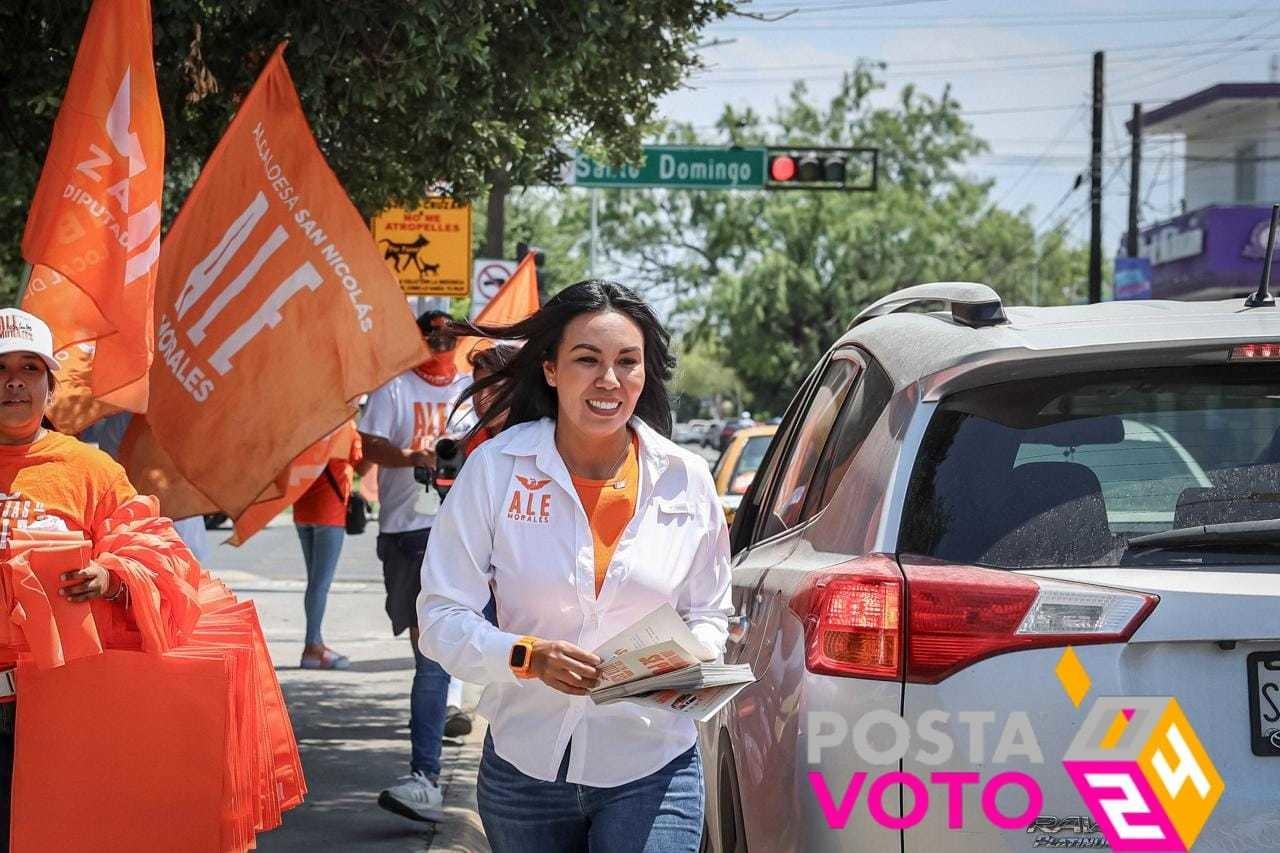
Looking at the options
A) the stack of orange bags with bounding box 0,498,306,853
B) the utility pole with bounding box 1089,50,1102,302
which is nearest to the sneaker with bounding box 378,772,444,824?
the stack of orange bags with bounding box 0,498,306,853

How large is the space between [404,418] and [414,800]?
2280mm

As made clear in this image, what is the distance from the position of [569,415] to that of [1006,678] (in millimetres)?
1036

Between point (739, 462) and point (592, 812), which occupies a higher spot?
point (592, 812)

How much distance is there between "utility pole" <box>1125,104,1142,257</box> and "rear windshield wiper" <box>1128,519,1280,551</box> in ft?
133

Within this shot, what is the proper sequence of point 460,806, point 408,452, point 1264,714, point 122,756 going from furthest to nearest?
point 408,452
point 460,806
point 122,756
point 1264,714

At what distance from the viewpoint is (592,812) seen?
11.8ft

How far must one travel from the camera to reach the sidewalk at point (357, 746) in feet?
22.0

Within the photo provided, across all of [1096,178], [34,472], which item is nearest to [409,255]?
[34,472]

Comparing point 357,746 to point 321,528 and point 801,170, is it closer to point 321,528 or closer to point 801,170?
point 321,528

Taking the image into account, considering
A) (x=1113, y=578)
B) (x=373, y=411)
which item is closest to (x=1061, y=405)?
(x=1113, y=578)

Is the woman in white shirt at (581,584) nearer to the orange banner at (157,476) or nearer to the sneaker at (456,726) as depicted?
the orange banner at (157,476)

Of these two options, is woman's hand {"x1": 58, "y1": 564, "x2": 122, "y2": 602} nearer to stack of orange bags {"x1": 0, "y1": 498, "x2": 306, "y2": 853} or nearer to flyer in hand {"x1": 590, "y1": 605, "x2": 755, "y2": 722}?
stack of orange bags {"x1": 0, "y1": 498, "x2": 306, "y2": 853}

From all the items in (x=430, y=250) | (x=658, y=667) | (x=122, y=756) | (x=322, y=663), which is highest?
(x=430, y=250)

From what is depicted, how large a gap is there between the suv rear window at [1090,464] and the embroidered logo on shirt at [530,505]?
70cm
